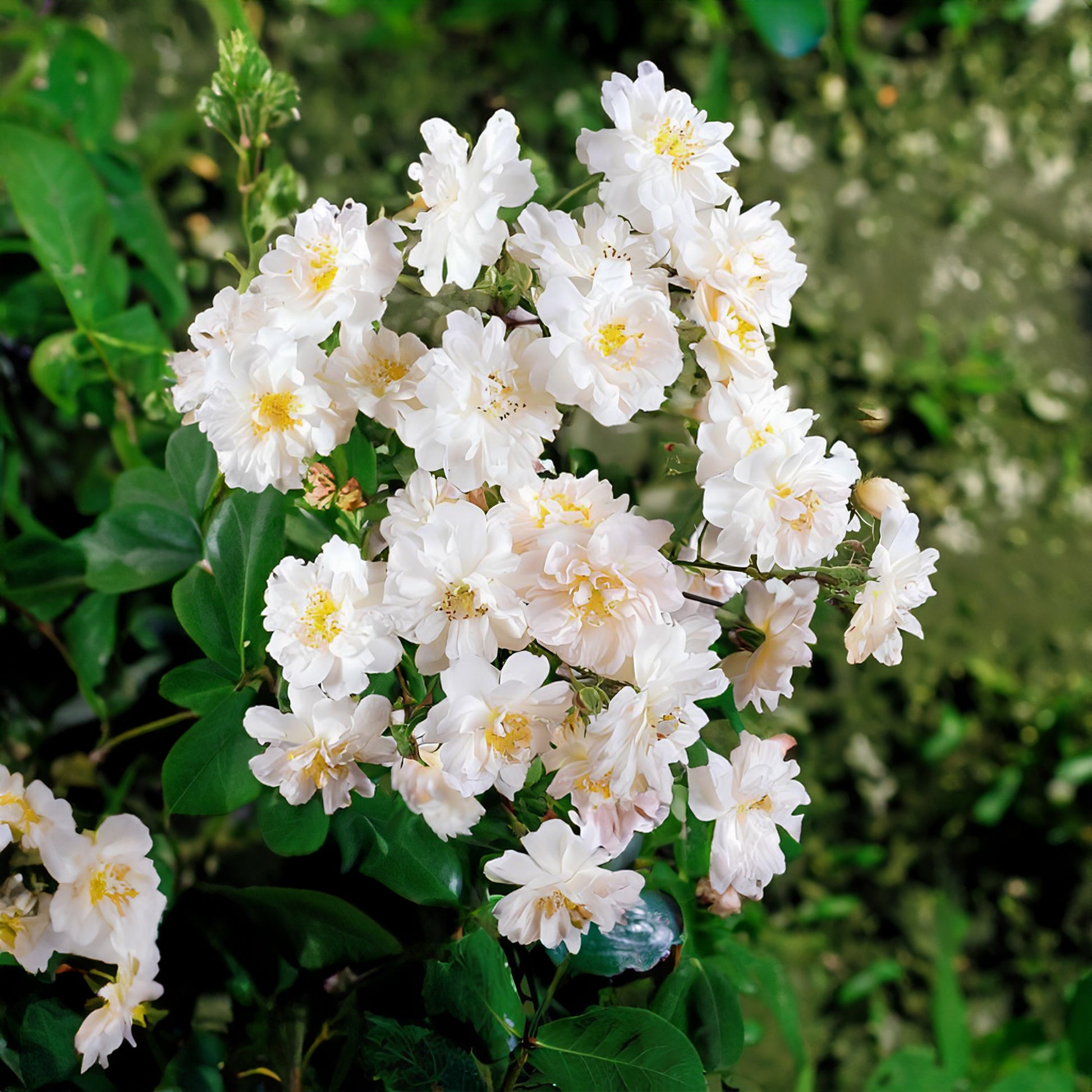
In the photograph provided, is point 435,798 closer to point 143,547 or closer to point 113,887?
point 113,887

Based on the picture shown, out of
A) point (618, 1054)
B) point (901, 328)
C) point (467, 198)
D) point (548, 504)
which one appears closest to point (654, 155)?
point (467, 198)

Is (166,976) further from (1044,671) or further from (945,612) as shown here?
(1044,671)

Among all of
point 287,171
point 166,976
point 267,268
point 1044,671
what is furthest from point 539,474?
point 1044,671

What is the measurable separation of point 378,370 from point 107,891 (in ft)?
1.25

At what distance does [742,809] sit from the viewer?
0.61 metres

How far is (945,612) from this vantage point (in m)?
1.76

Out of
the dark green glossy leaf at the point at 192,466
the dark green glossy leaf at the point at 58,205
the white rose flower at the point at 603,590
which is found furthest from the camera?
the dark green glossy leaf at the point at 58,205

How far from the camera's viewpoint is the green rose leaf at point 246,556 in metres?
0.66

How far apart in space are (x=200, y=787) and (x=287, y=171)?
0.52m

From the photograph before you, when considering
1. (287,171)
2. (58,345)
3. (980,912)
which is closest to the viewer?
(287,171)

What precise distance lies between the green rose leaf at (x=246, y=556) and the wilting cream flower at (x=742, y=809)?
31cm

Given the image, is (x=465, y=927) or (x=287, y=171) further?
(x=287, y=171)

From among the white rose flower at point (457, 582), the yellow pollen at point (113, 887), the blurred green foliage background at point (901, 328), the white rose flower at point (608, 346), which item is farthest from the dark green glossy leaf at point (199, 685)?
the blurred green foliage background at point (901, 328)

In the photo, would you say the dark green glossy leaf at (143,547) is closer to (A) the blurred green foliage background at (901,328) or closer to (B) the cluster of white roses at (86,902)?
(B) the cluster of white roses at (86,902)
